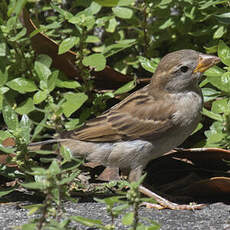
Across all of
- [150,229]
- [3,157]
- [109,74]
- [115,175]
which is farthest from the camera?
[109,74]

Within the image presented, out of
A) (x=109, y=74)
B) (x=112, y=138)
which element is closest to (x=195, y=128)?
(x=112, y=138)

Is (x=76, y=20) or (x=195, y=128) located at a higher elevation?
(x=76, y=20)

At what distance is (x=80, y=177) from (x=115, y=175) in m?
0.30

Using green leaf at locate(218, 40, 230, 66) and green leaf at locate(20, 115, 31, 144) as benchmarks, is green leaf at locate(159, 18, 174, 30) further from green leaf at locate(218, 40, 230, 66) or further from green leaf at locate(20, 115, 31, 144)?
green leaf at locate(20, 115, 31, 144)

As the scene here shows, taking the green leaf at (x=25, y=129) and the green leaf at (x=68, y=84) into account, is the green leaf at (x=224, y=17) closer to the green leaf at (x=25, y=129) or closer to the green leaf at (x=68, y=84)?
the green leaf at (x=68, y=84)

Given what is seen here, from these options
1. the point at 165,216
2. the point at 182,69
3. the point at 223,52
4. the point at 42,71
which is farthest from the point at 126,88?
the point at 165,216

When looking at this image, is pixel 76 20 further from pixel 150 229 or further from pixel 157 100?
pixel 150 229

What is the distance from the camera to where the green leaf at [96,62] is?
173 inches

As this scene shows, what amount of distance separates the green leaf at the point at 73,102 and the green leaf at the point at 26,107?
325 mm

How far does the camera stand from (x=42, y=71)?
4453 mm

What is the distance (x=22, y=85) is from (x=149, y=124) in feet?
3.54

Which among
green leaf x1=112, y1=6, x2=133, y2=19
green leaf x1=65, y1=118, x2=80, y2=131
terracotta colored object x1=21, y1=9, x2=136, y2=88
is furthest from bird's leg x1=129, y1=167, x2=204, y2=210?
green leaf x1=112, y1=6, x2=133, y2=19

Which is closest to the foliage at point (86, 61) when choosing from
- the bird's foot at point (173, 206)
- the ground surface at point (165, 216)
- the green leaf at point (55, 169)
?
the ground surface at point (165, 216)

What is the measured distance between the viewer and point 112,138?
4426 mm
